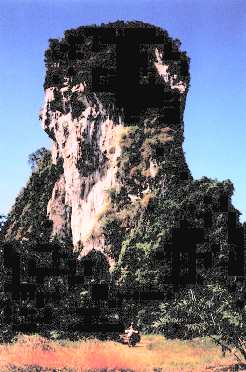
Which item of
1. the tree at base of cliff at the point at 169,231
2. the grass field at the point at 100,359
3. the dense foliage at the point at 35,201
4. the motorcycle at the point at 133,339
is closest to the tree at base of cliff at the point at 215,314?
the grass field at the point at 100,359

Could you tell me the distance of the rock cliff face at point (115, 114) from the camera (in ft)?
206

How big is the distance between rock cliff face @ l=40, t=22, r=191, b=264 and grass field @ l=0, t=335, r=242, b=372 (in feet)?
91.2

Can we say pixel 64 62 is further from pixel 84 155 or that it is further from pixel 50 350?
pixel 50 350

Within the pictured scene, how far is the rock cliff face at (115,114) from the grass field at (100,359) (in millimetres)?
27810

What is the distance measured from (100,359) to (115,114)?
141ft

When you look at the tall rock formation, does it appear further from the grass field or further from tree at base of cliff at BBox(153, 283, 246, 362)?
tree at base of cliff at BBox(153, 283, 246, 362)

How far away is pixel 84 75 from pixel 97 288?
31850 mm

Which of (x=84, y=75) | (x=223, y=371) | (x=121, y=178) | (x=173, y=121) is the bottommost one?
A: (x=223, y=371)

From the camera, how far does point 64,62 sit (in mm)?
71125

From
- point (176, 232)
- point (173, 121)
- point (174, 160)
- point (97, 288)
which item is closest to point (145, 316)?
point (97, 288)

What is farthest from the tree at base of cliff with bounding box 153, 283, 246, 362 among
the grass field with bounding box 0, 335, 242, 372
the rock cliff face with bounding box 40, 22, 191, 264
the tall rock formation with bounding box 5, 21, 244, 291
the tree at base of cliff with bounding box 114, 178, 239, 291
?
the rock cliff face with bounding box 40, 22, 191, 264

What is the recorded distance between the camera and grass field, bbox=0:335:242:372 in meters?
25.1

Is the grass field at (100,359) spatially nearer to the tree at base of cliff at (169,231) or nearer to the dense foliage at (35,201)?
the tree at base of cliff at (169,231)

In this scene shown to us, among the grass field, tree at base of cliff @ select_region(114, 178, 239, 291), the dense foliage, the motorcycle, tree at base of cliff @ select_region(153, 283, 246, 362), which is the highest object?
the dense foliage
